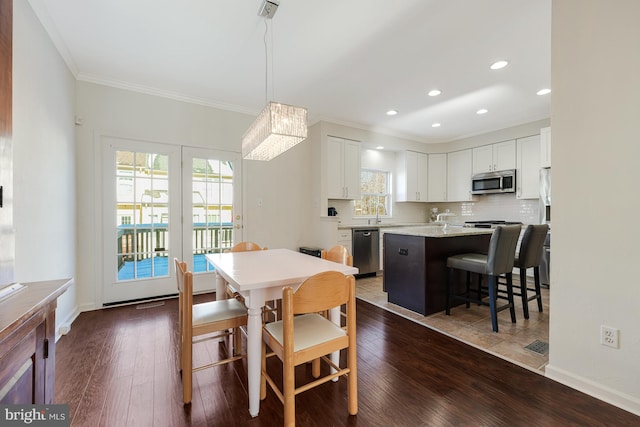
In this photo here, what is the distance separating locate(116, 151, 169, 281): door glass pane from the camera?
3404mm

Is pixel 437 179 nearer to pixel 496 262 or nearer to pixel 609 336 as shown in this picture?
pixel 496 262

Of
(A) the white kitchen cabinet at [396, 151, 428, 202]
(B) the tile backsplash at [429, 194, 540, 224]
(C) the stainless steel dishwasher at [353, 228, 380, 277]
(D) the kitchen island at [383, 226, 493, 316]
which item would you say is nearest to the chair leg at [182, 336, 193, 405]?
(D) the kitchen island at [383, 226, 493, 316]

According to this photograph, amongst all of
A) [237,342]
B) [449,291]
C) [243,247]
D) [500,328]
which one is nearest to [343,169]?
[243,247]

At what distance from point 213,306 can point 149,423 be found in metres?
0.69

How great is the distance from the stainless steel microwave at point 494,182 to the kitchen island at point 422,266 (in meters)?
1.98

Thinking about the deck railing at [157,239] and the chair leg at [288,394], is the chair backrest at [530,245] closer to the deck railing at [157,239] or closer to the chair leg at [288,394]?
the chair leg at [288,394]

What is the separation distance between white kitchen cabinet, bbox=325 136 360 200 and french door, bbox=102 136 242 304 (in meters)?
1.52

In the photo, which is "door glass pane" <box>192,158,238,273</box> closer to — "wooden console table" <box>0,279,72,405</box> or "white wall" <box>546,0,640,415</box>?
"wooden console table" <box>0,279,72,405</box>

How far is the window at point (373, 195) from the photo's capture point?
5676 mm

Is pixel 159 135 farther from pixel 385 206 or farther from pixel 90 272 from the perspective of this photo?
pixel 385 206

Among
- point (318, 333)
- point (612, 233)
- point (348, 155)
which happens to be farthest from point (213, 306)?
point (348, 155)

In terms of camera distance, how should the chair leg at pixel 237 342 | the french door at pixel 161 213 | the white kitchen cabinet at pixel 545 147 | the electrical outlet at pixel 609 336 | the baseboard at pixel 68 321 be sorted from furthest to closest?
the white kitchen cabinet at pixel 545 147 → the french door at pixel 161 213 → the baseboard at pixel 68 321 → the chair leg at pixel 237 342 → the electrical outlet at pixel 609 336

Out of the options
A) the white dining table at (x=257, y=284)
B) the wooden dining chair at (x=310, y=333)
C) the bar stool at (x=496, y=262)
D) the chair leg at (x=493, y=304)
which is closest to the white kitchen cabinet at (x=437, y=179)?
the bar stool at (x=496, y=262)

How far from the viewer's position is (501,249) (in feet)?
8.59
